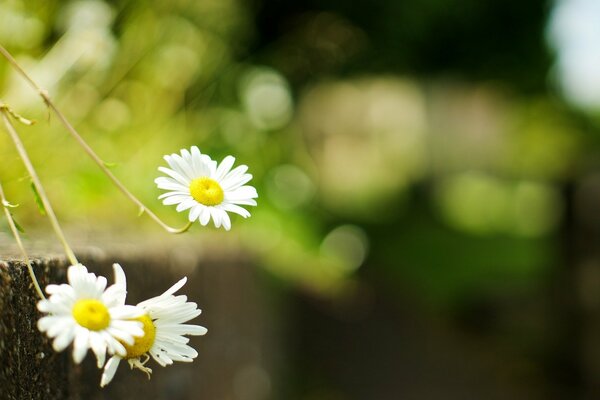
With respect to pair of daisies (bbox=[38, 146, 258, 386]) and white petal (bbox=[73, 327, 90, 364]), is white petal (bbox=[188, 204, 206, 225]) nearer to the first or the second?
pair of daisies (bbox=[38, 146, 258, 386])

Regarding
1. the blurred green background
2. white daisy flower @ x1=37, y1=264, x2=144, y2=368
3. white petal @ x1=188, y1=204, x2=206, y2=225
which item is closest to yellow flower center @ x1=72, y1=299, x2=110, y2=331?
white daisy flower @ x1=37, y1=264, x2=144, y2=368

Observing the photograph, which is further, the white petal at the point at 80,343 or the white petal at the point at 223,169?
the white petal at the point at 223,169

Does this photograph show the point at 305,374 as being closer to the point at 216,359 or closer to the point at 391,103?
the point at 216,359

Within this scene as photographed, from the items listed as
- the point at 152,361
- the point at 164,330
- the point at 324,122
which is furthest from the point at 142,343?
the point at 324,122

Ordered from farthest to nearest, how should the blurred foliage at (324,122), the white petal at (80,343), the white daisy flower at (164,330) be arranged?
the blurred foliage at (324,122), the white daisy flower at (164,330), the white petal at (80,343)

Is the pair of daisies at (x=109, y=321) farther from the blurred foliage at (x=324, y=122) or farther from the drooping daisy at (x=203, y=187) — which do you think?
the blurred foliage at (x=324, y=122)

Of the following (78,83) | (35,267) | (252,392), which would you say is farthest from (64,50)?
(35,267)

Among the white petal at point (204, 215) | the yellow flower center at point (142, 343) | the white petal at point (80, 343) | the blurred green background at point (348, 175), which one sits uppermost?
the blurred green background at point (348, 175)

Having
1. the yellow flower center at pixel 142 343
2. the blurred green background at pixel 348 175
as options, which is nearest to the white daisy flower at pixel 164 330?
the yellow flower center at pixel 142 343
